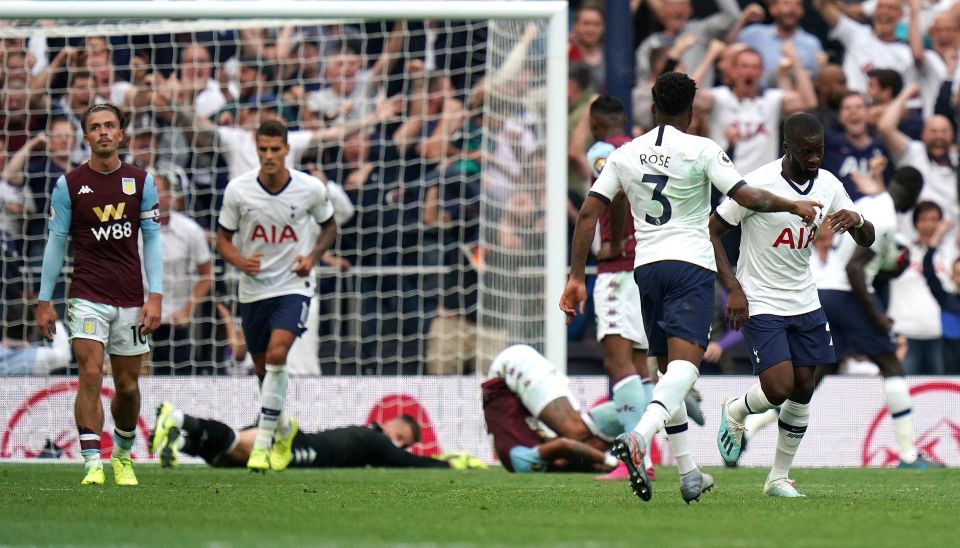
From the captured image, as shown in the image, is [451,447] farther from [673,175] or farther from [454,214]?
[673,175]

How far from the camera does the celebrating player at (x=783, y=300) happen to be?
318 inches

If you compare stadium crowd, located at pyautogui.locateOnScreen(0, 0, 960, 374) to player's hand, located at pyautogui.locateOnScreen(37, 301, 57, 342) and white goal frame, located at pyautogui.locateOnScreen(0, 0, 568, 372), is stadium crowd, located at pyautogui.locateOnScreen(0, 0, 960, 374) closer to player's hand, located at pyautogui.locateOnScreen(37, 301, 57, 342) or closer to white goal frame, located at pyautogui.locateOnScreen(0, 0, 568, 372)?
white goal frame, located at pyautogui.locateOnScreen(0, 0, 568, 372)

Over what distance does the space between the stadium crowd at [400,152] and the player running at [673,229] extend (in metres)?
5.56

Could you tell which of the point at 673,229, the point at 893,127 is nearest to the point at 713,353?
the point at 893,127

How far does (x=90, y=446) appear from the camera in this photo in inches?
359

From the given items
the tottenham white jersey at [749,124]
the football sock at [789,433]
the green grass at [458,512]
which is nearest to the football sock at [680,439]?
the green grass at [458,512]

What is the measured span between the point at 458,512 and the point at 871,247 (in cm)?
639

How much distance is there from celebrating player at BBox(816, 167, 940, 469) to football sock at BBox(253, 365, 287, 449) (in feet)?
15.9

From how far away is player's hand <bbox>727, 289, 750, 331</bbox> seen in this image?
7855 mm

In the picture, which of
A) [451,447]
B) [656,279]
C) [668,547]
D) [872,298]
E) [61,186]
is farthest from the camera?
[451,447]

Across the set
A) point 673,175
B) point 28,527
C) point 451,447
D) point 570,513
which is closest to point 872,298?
point 451,447

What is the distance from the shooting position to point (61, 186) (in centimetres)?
924

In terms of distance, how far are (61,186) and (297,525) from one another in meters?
3.87

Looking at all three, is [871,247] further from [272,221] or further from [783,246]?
[272,221]
